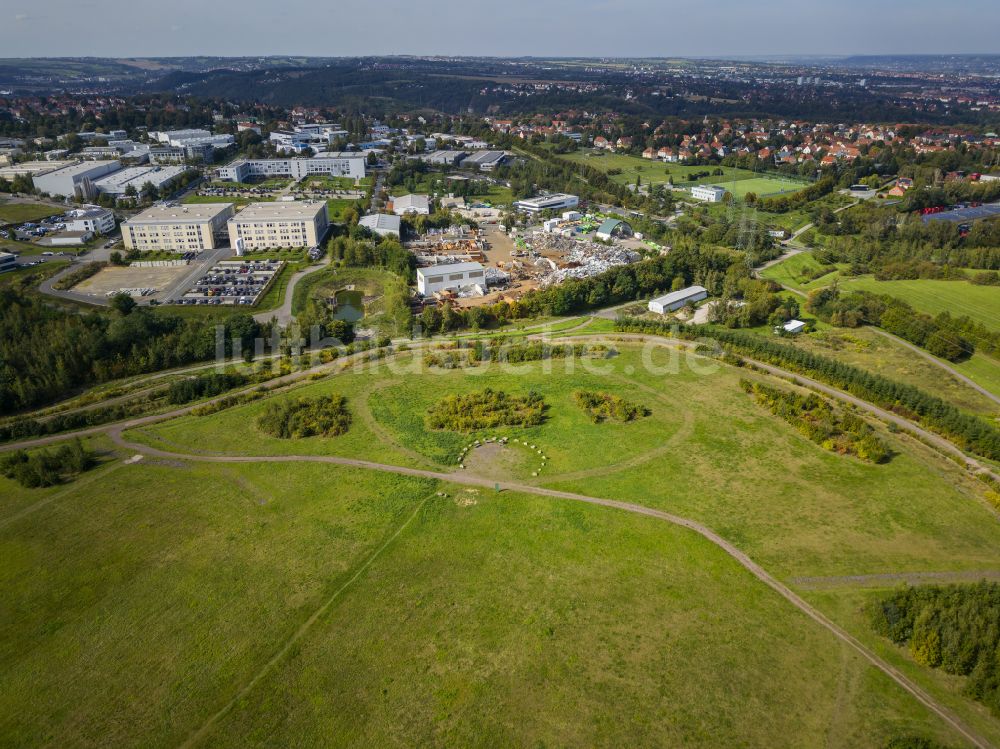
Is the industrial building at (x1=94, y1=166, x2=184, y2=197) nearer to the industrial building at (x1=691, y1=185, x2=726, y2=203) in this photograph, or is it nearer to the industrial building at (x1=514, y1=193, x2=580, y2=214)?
the industrial building at (x1=514, y1=193, x2=580, y2=214)

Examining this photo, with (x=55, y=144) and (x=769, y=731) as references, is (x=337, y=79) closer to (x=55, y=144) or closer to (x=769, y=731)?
(x=55, y=144)

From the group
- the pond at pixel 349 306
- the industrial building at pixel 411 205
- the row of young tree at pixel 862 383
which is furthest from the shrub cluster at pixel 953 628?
the industrial building at pixel 411 205

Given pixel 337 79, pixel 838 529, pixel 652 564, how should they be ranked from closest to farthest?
1. pixel 652 564
2. pixel 838 529
3. pixel 337 79

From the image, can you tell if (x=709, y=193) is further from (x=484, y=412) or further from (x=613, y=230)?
(x=484, y=412)

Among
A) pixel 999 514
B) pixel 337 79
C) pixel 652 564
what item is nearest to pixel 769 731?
pixel 652 564

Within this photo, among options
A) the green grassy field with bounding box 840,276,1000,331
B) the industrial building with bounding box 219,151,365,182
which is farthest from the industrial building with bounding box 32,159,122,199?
the green grassy field with bounding box 840,276,1000,331
